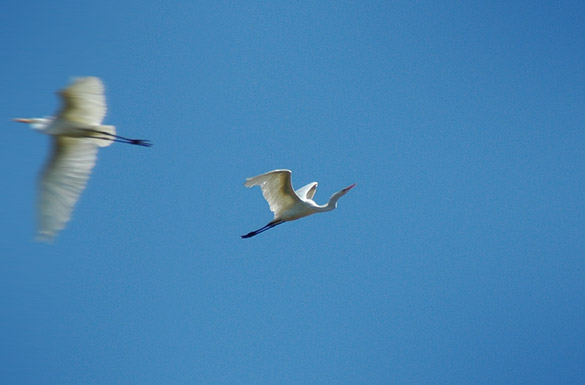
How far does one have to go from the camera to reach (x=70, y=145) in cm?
1202

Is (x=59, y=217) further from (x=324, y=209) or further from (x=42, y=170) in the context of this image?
(x=324, y=209)

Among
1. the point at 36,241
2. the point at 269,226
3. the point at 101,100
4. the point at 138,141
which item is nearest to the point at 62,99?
the point at 101,100

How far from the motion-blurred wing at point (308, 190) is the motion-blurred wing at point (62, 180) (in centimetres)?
481

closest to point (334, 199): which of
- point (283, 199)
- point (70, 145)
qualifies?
point (283, 199)

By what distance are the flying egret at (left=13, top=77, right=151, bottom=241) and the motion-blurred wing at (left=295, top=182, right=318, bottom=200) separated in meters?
3.98

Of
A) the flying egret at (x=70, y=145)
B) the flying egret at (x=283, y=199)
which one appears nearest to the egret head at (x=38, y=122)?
the flying egret at (x=70, y=145)

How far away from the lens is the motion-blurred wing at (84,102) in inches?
429

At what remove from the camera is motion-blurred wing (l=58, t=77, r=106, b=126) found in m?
10.9

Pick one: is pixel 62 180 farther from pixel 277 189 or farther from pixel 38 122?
pixel 277 189

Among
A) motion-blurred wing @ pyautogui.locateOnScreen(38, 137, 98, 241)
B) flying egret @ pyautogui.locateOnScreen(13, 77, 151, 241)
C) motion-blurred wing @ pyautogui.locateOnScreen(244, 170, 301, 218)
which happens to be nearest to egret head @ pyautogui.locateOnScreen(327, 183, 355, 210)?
motion-blurred wing @ pyautogui.locateOnScreen(244, 170, 301, 218)

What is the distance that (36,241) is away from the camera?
10289mm

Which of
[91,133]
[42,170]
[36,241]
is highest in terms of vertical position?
[91,133]

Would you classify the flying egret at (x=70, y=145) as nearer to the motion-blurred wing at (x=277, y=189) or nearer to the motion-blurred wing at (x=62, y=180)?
the motion-blurred wing at (x=62, y=180)

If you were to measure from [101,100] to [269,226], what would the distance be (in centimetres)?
429
